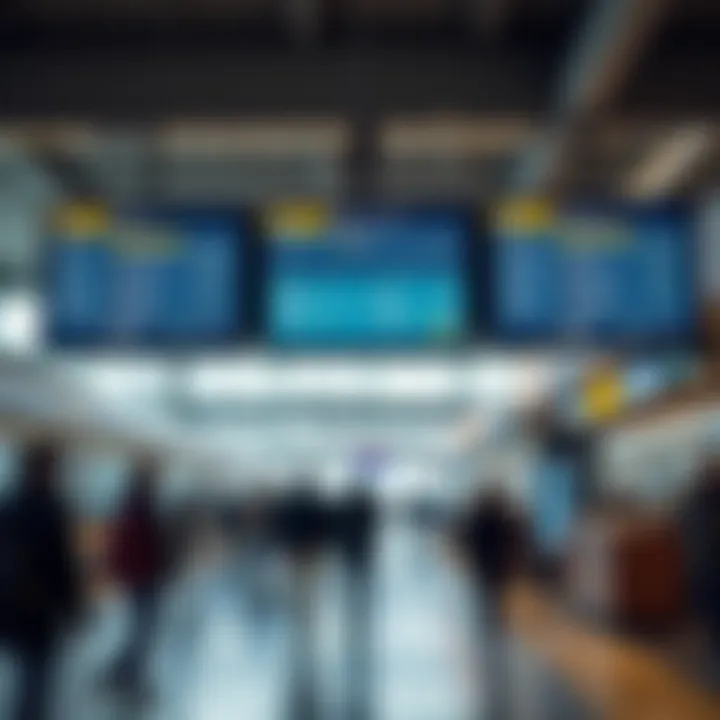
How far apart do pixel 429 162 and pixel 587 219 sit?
8.46ft

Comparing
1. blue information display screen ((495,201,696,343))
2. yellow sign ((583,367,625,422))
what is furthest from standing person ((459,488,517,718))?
blue information display screen ((495,201,696,343))

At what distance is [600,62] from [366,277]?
1.47m

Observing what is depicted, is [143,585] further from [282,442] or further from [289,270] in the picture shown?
[282,442]

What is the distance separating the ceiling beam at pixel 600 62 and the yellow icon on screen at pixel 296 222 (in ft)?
3.68

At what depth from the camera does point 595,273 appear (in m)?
5.56

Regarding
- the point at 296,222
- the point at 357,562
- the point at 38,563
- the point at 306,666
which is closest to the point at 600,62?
the point at 296,222

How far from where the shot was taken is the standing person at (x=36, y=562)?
19.5 ft

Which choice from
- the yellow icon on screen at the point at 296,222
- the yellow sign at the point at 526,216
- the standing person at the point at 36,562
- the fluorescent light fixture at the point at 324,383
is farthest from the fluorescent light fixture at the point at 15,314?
the fluorescent light fixture at the point at 324,383

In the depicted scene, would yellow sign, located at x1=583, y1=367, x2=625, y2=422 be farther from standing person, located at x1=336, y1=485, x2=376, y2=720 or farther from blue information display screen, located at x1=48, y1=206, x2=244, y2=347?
blue information display screen, located at x1=48, y1=206, x2=244, y2=347

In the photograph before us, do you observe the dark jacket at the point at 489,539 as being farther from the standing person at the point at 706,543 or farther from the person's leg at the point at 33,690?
the person's leg at the point at 33,690

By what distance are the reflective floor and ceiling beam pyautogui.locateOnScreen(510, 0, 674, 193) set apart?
11.9 ft

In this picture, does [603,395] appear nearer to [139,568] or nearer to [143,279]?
[139,568]

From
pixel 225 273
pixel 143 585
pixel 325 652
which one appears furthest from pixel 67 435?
pixel 225 273

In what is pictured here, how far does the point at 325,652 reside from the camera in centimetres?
1126
